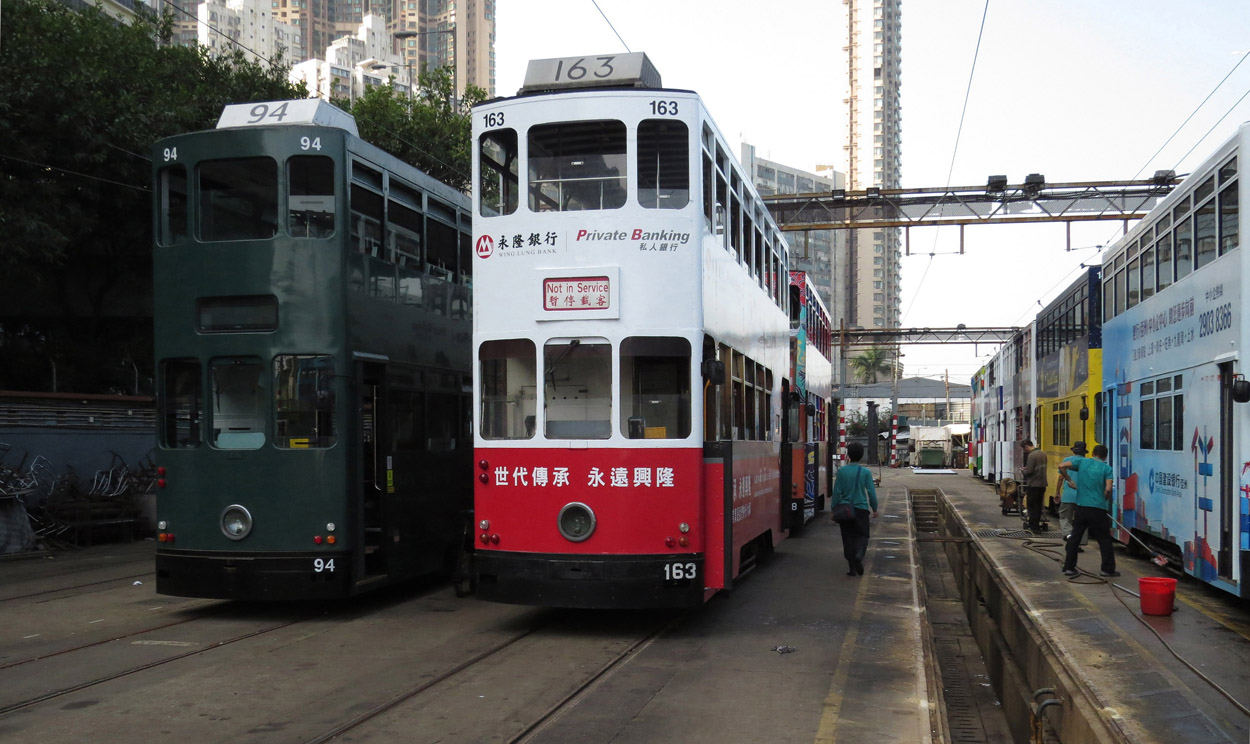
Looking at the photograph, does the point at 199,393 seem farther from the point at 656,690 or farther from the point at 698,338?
the point at 656,690

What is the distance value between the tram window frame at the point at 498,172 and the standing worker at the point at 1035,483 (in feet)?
45.4

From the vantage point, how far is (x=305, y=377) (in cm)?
1038

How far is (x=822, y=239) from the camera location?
12875 cm

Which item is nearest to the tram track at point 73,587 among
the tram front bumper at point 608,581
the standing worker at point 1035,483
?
the tram front bumper at point 608,581

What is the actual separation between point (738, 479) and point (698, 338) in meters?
1.96

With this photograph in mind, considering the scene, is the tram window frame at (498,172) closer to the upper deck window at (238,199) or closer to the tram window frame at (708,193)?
the tram window frame at (708,193)

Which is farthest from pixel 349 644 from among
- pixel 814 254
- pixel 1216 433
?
pixel 814 254

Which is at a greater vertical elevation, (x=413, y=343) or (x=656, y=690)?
(x=413, y=343)

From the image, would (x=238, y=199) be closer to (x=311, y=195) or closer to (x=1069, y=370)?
(x=311, y=195)

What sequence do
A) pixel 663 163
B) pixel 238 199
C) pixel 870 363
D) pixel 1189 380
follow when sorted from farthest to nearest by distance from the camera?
1. pixel 870 363
2. pixel 1189 380
3. pixel 238 199
4. pixel 663 163

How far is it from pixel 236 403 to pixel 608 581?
13.1 feet

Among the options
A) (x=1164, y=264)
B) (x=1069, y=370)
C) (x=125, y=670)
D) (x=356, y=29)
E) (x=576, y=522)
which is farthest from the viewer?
(x=356, y=29)

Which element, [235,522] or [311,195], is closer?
[235,522]

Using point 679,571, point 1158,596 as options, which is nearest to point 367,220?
point 679,571
